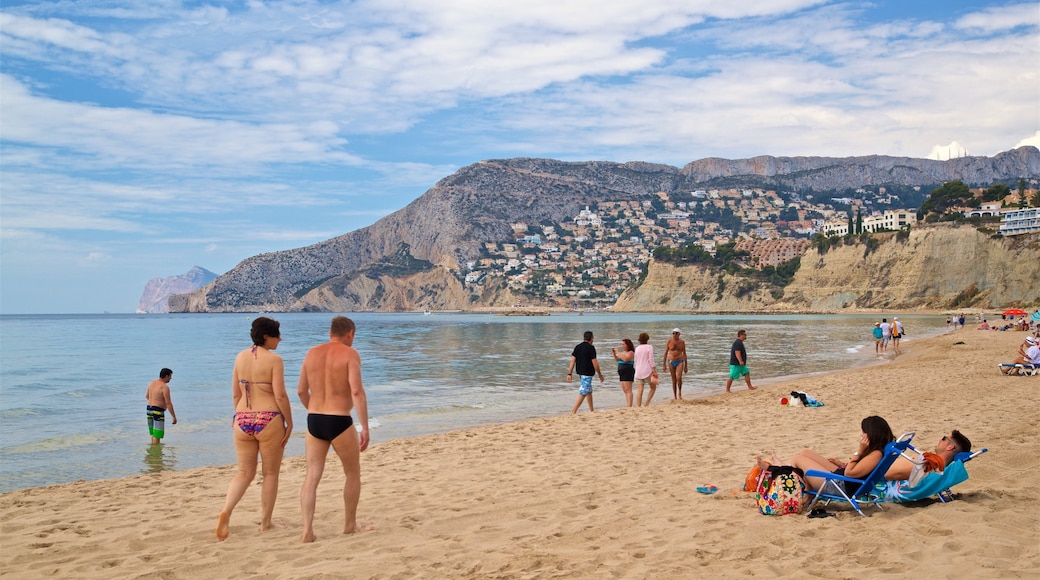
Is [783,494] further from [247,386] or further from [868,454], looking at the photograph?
[247,386]

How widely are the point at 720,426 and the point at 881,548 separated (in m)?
6.04

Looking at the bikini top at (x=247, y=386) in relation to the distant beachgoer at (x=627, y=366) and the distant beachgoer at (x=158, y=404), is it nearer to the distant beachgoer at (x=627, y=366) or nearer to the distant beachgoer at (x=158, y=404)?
the distant beachgoer at (x=158, y=404)

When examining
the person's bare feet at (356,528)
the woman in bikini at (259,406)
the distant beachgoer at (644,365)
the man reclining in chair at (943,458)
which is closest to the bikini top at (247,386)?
the woman in bikini at (259,406)

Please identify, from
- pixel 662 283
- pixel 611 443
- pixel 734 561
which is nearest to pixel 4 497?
pixel 611 443

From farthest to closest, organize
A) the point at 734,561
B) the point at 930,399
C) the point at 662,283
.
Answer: the point at 662,283 → the point at 930,399 → the point at 734,561

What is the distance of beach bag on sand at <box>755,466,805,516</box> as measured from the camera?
212 inches

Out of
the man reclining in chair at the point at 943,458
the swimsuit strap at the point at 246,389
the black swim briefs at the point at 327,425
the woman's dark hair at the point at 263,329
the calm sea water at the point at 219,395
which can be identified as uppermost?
the woman's dark hair at the point at 263,329

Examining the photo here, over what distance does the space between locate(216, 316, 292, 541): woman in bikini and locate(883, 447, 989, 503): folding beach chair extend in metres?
4.71

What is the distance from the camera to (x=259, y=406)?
521 centimetres

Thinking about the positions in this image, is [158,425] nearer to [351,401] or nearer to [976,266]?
[351,401]

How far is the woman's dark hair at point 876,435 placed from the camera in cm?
547

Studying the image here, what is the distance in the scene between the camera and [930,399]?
41.5 ft

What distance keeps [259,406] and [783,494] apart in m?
4.06

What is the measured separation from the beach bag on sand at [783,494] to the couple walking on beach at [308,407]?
124 inches
